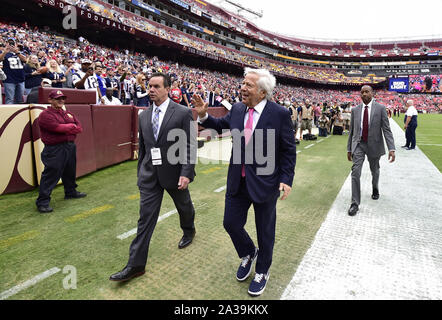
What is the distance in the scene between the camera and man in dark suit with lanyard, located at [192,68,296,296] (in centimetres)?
221

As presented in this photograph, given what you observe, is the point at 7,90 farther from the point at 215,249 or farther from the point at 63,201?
the point at 215,249

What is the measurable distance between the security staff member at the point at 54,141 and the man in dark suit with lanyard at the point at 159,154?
2.13 m

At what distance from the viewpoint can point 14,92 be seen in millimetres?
6918

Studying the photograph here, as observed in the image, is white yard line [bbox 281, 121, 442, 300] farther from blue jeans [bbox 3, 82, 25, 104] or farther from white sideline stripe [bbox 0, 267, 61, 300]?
blue jeans [bbox 3, 82, 25, 104]

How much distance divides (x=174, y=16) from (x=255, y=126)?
43.4 meters

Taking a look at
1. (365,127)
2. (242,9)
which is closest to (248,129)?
(365,127)

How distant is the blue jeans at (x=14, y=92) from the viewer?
680 cm

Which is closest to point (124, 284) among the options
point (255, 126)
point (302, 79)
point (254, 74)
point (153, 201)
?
point (153, 201)

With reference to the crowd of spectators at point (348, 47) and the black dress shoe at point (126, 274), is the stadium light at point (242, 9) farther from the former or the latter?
the black dress shoe at point (126, 274)

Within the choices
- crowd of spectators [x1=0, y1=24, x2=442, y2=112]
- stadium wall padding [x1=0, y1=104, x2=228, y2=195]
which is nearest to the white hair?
crowd of spectators [x1=0, y1=24, x2=442, y2=112]

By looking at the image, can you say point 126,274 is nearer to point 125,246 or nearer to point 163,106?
point 125,246

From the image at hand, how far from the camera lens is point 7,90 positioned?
22.2 feet
